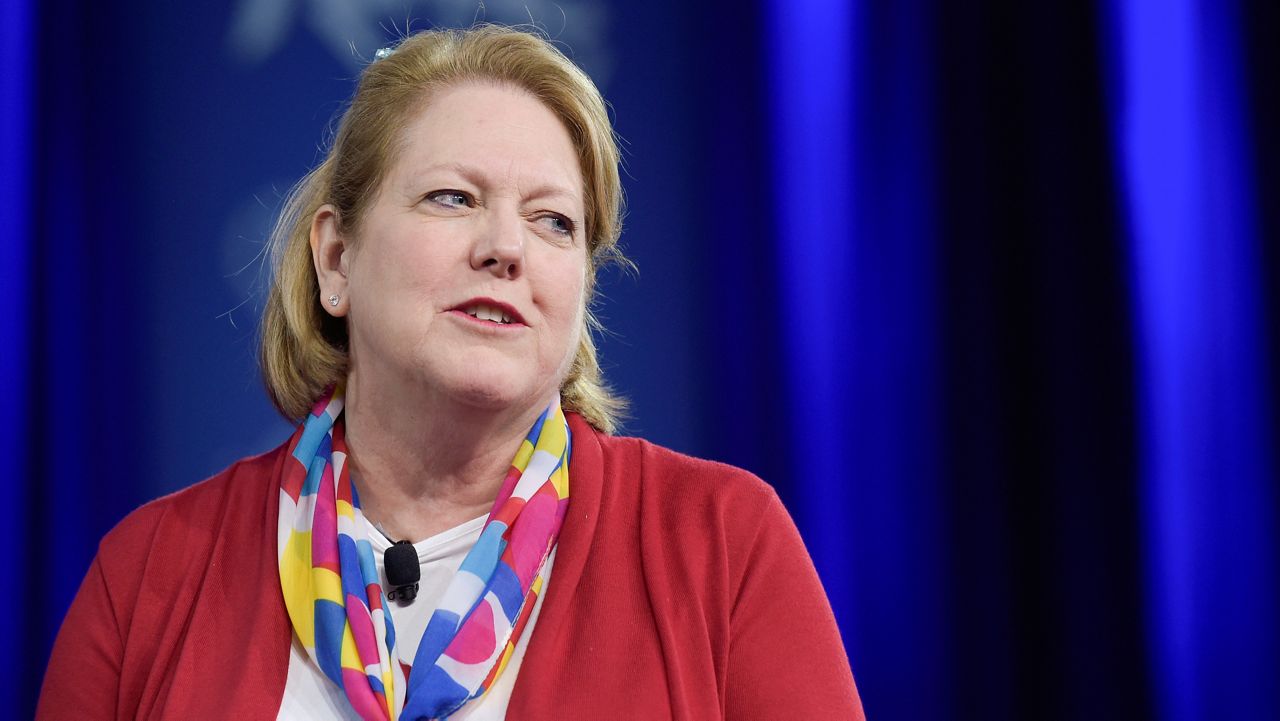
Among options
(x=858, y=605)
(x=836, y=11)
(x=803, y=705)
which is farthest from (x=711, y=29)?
(x=803, y=705)

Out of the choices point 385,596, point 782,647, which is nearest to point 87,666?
point 385,596

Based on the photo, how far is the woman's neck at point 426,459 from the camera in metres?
1.38

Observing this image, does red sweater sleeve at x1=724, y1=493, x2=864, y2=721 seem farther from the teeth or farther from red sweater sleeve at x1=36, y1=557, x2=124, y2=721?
red sweater sleeve at x1=36, y1=557, x2=124, y2=721

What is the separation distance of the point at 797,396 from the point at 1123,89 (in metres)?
0.73

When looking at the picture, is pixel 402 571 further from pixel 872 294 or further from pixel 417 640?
pixel 872 294

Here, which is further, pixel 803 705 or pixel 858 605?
pixel 858 605

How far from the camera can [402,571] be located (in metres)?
1.32

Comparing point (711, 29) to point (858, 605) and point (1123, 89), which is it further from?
point (858, 605)

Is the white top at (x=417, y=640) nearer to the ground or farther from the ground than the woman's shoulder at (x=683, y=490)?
nearer to the ground

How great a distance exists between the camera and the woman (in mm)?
1243

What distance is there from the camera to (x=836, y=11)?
218 centimetres

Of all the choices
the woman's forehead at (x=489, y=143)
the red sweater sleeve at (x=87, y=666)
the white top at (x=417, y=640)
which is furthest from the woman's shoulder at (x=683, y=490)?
the red sweater sleeve at (x=87, y=666)

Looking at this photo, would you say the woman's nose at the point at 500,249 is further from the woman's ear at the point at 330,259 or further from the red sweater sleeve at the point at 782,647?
the red sweater sleeve at the point at 782,647

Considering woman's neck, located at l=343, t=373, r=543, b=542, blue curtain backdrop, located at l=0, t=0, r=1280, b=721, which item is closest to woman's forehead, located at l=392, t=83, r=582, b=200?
woman's neck, located at l=343, t=373, r=543, b=542
